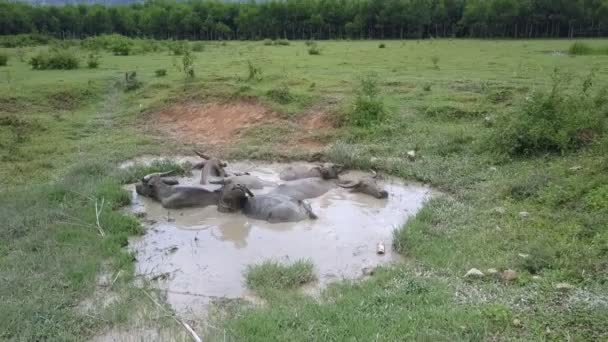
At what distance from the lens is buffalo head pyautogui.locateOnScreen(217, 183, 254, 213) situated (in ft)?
27.2

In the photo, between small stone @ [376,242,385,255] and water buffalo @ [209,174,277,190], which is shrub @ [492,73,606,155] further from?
water buffalo @ [209,174,277,190]

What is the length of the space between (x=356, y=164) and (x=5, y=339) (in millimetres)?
7262

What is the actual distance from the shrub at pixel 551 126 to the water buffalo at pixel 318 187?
2873 mm

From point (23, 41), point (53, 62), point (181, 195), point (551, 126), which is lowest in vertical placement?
point (181, 195)

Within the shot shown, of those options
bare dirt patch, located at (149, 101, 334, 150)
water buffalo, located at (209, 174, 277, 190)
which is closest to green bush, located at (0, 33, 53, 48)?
bare dirt patch, located at (149, 101, 334, 150)

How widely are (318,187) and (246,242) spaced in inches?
88.0

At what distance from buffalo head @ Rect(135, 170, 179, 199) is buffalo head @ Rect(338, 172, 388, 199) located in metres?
3.01

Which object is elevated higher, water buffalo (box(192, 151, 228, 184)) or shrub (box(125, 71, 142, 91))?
shrub (box(125, 71, 142, 91))

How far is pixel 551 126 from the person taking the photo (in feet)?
32.3

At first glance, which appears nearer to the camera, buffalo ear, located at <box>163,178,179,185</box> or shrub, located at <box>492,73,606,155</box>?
buffalo ear, located at <box>163,178,179,185</box>

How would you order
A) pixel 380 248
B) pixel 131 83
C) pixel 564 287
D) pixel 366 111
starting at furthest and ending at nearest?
pixel 131 83, pixel 366 111, pixel 380 248, pixel 564 287

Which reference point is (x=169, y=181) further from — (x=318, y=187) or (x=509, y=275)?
(x=509, y=275)

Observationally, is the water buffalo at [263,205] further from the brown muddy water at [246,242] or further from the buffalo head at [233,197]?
the brown muddy water at [246,242]

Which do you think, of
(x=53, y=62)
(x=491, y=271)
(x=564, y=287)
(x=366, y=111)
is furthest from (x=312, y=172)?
(x=53, y=62)
